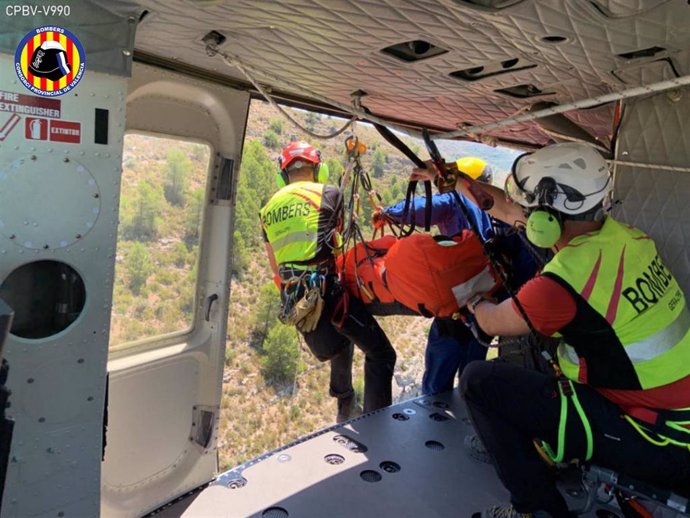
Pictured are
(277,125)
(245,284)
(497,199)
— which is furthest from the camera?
(277,125)

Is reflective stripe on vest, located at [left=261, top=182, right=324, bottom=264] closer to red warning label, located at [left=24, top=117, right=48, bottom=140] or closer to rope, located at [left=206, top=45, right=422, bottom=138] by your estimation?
rope, located at [left=206, top=45, right=422, bottom=138]

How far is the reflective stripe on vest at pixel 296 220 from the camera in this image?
136 inches

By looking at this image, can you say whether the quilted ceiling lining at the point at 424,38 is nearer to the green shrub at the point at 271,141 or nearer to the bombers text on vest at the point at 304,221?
the bombers text on vest at the point at 304,221

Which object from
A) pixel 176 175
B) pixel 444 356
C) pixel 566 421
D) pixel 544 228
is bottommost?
pixel 444 356

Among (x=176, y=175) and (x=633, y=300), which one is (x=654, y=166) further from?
(x=176, y=175)

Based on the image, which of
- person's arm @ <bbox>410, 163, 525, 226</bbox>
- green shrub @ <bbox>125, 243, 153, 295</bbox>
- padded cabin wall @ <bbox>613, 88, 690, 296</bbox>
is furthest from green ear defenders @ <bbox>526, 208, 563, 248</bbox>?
green shrub @ <bbox>125, 243, 153, 295</bbox>

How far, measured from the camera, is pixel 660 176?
2.65m

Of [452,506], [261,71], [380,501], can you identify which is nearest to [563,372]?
[452,506]

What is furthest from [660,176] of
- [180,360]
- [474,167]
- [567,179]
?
[180,360]

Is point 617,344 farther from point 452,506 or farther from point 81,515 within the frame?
point 81,515

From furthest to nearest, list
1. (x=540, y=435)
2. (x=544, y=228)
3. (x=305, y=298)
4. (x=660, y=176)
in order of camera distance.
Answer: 1. (x=305, y=298)
2. (x=660, y=176)
3. (x=540, y=435)
4. (x=544, y=228)

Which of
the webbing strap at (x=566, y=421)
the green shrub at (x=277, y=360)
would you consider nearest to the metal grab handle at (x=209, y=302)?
the webbing strap at (x=566, y=421)

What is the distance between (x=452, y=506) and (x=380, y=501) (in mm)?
358

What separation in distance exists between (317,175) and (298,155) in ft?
0.65
